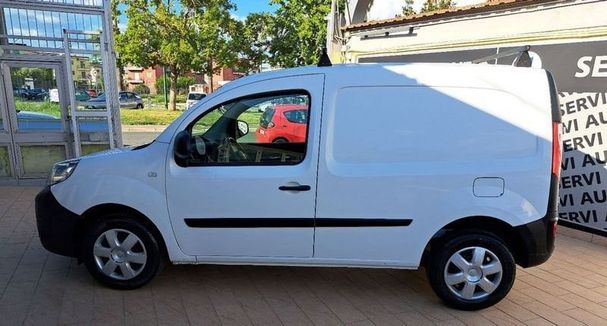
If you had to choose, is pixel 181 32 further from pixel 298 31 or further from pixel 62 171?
pixel 62 171

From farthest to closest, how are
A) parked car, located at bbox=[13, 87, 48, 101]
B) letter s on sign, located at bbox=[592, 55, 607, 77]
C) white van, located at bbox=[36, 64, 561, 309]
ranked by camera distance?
parked car, located at bbox=[13, 87, 48, 101], letter s on sign, located at bbox=[592, 55, 607, 77], white van, located at bbox=[36, 64, 561, 309]

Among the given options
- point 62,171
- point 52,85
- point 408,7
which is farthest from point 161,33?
point 62,171

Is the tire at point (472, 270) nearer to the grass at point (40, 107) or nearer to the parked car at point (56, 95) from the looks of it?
the parked car at point (56, 95)

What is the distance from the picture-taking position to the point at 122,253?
10.8 ft

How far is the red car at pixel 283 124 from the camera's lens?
10.4 feet

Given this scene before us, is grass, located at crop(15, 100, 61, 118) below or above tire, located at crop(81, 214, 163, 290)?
above

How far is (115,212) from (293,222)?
1.41 meters

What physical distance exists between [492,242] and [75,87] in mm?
6275

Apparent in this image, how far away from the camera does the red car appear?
3.16 meters

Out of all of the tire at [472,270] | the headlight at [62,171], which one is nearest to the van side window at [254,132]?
the headlight at [62,171]

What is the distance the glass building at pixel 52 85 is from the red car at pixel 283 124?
400 cm

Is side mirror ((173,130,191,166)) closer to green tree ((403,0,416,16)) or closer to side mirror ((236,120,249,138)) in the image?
side mirror ((236,120,249,138))

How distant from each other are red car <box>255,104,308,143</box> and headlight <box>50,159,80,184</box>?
58.4 inches

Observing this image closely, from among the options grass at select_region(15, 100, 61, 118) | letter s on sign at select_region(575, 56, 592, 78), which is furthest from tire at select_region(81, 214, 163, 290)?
letter s on sign at select_region(575, 56, 592, 78)
